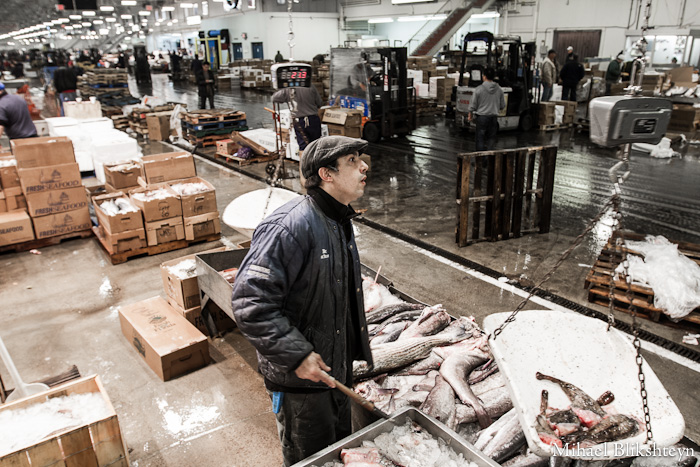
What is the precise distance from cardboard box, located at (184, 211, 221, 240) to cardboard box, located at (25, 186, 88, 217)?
1.64 metres

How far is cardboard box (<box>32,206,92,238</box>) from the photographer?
681 centimetres

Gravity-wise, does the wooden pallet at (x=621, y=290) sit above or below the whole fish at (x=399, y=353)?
below

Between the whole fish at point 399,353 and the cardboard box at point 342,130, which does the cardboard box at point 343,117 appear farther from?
the whole fish at point 399,353

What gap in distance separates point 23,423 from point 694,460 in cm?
365

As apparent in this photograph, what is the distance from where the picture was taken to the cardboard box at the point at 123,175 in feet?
24.7

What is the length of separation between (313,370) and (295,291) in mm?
361

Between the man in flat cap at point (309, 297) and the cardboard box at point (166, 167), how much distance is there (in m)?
5.43

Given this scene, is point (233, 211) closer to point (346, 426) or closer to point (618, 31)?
point (346, 426)

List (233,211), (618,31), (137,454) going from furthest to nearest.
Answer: (618,31), (233,211), (137,454)

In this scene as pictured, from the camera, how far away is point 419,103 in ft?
56.5

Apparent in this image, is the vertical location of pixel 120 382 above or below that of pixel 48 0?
below

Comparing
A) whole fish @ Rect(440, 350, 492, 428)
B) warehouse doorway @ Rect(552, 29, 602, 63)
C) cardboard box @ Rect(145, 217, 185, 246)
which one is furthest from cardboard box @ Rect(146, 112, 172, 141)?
warehouse doorway @ Rect(552, 29, 602, 63)

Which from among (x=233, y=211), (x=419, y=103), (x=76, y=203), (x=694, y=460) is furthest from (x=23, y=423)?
(x=419, y=103)

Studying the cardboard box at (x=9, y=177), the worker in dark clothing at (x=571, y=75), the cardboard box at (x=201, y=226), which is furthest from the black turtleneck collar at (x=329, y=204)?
the worker in dark clothing at (x=571, y=75)
